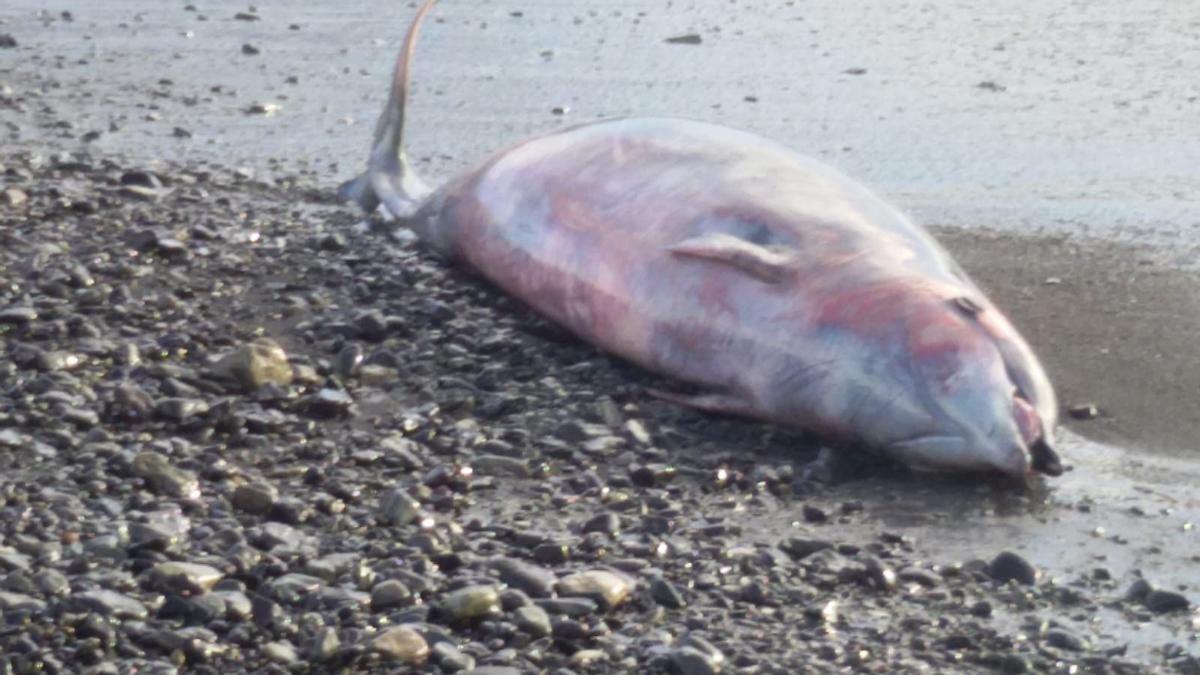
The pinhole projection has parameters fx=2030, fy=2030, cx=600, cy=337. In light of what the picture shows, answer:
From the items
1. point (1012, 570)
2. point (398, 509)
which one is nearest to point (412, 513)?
point (398, 509)

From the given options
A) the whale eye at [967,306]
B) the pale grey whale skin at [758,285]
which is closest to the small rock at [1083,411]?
the pale grey whale skin at [758,285]

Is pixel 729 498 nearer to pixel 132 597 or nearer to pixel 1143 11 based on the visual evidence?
pixel 132 597

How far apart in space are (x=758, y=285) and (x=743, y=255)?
0.09 meters

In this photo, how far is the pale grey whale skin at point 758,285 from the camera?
16.0 ft

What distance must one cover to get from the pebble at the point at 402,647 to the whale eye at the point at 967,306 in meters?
1.91

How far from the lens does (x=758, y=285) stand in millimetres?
5312

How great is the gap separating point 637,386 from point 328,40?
21.7 ft

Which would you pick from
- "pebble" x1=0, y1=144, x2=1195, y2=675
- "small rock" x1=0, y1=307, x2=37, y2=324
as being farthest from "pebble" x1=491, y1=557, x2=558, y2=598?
"small rock" x1=0, y1=307, x2=37, y2=324

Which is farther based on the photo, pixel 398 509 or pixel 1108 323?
pixel 1108 323

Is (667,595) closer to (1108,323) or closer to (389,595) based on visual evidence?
(389,595)

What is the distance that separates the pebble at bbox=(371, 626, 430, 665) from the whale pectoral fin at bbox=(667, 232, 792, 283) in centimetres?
190

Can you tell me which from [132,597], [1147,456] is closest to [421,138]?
[1147,456]

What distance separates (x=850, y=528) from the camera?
456 centimetres

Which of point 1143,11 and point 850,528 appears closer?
point 850,528
